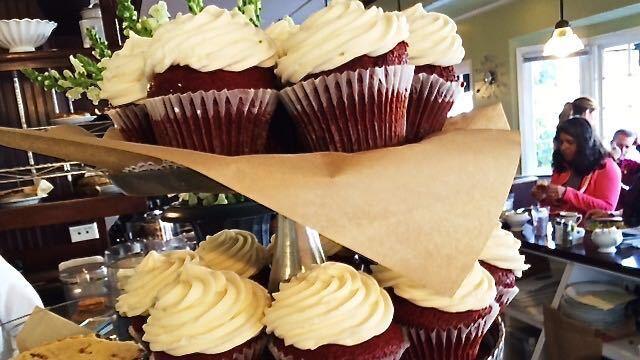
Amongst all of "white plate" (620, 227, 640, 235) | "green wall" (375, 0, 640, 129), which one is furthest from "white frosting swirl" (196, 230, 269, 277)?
"green wall" (375, 0, 640, 129)

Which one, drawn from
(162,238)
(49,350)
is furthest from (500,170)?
(162,238)

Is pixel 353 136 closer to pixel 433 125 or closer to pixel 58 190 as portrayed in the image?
pixel 433 125

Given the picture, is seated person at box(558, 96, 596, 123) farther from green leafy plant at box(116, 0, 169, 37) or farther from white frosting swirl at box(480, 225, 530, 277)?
green leafy plant at box(116, 0, 169, 37)

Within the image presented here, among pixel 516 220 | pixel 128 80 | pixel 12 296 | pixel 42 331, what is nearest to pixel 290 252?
pixel 128 80

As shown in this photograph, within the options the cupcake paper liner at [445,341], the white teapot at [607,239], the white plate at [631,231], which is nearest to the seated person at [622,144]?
the white plate at [631,231]

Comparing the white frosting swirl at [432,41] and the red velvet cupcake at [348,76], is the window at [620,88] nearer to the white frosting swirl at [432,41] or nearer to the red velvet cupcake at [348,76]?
the white frosting swirl at [432,41]

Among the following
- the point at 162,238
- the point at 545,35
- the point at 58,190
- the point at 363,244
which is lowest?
the point at 162,238
